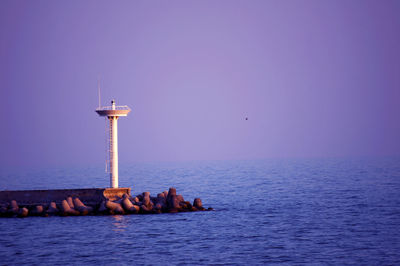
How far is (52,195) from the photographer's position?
48.3 meters

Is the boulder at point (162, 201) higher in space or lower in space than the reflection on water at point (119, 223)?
higher

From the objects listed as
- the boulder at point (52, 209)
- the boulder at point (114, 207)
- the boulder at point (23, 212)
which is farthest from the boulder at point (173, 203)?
the boulder at point (23, 212)

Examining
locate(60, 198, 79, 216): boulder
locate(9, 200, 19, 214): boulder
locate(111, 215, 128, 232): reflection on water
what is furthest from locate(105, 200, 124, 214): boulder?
locate(9, 200, 19, 214): boulder

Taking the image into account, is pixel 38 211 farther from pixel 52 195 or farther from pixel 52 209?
pixel 52 195

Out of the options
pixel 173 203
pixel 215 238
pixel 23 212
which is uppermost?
pixel 173 203

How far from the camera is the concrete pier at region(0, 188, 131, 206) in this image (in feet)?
158

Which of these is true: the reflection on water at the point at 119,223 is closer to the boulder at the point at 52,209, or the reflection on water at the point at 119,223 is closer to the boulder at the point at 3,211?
the boulder at the point at 52,209

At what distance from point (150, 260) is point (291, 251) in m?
8.42

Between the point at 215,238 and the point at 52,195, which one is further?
the point at 52,195

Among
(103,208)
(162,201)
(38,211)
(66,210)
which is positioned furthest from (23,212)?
(162,201)

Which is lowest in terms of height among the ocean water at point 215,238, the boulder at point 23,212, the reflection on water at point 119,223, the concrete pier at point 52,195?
the ocean water at point 215,238

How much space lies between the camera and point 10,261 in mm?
36031

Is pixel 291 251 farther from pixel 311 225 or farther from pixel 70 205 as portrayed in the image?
pixel 70 205

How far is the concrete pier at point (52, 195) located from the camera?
158ft
